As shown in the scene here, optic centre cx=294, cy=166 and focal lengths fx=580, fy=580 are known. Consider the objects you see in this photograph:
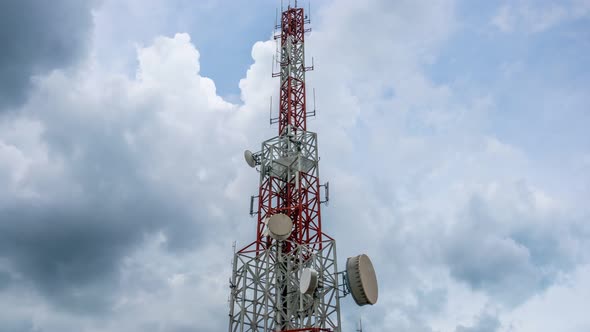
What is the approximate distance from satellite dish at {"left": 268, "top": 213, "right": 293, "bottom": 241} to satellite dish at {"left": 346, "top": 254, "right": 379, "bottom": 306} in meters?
5.52

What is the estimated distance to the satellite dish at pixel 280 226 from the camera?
4625 centimetres

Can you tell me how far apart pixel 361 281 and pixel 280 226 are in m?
7.93


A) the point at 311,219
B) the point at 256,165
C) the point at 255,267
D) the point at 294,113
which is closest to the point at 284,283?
the point at 255,267

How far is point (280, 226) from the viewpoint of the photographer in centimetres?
4641

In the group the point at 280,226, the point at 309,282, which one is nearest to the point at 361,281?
the point at 309,282

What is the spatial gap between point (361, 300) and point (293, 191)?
12039mm

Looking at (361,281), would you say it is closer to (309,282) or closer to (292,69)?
(309,282)

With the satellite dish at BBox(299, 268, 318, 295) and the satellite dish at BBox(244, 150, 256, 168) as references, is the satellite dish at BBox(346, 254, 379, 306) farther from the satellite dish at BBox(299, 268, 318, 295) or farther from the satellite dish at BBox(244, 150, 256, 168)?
the satellite dish at BBox(244, 150, 256, 168)

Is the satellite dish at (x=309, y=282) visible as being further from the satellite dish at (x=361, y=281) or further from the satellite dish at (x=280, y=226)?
Result: the satellite dish at (x=280, y=226)

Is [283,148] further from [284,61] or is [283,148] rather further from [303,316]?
[303,316]

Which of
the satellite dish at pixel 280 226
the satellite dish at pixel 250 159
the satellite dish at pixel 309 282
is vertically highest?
the satellite dish at pixel 250 159

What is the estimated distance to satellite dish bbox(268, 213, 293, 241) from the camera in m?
→ 46.2

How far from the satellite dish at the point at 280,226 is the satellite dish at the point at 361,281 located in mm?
5516

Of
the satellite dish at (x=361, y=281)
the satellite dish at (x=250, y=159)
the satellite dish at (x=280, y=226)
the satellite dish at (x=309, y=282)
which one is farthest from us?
the satellite dish at (x=250, y=159)
